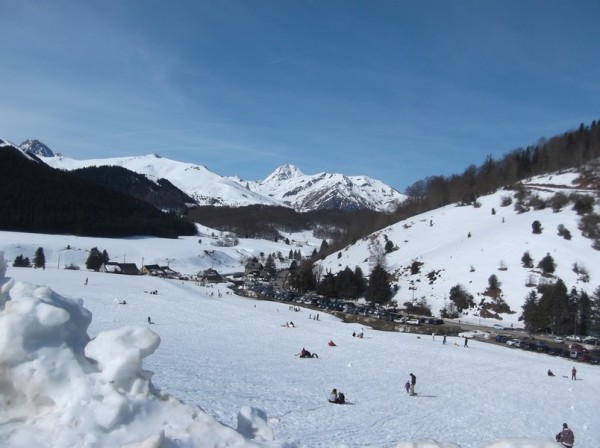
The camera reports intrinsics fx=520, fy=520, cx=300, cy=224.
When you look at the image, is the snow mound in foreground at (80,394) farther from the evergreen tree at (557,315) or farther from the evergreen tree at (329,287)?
the evergreen tree at (329,287)

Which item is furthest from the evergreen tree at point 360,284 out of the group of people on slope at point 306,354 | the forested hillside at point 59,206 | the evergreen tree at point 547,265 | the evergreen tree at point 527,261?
the forested hillside at point 59,206

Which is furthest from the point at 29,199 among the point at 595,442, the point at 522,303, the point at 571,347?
the point at 595,442

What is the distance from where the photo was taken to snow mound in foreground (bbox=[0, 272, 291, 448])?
3.38 meters

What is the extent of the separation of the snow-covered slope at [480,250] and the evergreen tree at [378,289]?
2354 millimetres

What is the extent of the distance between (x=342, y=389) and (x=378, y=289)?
6172 centimetres

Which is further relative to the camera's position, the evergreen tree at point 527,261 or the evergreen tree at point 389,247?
the evergreen tree at point 389,247

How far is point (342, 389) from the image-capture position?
74.4 feet

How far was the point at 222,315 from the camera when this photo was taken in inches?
2029

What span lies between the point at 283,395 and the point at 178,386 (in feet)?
13.1

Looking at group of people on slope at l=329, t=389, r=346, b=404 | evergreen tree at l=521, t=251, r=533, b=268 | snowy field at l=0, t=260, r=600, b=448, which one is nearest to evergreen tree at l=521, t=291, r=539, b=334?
snowy field at l=0, t=260, r=600, b=448

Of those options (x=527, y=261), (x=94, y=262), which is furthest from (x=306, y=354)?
(x=94, y=262)

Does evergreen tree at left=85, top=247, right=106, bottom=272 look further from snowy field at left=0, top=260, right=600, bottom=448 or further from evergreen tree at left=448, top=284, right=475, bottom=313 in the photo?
evergreen tree at left=448, top=284, right=475, bottom=313

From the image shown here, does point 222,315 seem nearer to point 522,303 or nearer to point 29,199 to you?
point 522,303

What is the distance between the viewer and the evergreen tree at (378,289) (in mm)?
83062
